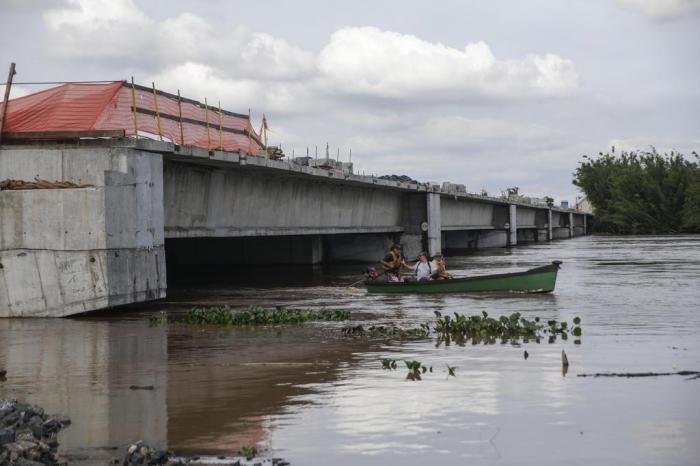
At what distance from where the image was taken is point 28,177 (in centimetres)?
2439

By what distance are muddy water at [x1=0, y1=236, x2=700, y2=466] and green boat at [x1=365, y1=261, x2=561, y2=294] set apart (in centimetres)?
490

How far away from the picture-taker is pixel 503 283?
29266 mm

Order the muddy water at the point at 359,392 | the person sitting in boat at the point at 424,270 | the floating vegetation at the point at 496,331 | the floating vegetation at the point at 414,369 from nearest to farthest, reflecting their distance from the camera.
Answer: the muddy water at the point at 359,392 < the floating vegetation at the point at 414,369 < the floating vegetation at the point at 496,331 < the person sitting in boat at the point at 424,270

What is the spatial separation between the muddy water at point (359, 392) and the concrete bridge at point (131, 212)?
1.08 metres

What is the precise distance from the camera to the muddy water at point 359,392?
Answer: 10.3 m

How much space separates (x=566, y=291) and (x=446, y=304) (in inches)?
249

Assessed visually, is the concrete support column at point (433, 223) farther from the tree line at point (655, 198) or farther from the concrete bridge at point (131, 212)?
the tree line at point (655, 198)

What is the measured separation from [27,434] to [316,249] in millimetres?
41195

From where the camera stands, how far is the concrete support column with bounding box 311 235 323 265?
167ft

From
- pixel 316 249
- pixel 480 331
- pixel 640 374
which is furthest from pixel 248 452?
pixel 316 249

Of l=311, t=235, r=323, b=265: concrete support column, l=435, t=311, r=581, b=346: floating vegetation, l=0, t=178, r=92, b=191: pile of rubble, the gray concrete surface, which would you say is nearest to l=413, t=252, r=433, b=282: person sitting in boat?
the gray concrete surface

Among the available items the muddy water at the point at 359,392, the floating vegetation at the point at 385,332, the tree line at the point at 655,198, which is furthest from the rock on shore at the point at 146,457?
the tree line at the point at 655,198

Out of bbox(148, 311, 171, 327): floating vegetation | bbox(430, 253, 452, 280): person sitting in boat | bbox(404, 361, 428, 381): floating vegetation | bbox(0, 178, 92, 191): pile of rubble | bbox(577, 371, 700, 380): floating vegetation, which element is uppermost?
bbox(0, 178, 92, 191): pile of rubble

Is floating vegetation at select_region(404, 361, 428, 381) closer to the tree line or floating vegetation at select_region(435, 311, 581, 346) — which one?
floating vegetation at select_region(435, 311, 581, 346)
